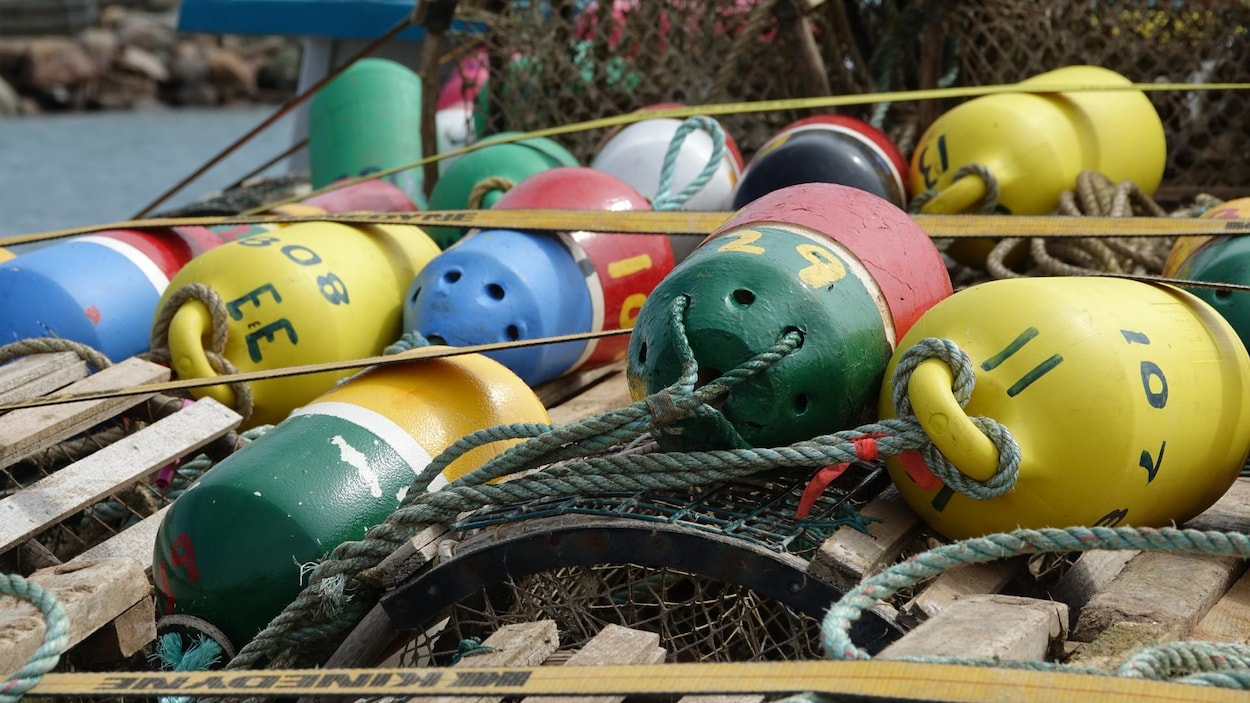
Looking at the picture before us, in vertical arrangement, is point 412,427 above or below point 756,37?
below

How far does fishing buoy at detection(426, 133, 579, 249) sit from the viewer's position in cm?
410

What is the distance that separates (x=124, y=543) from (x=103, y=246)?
118 cm

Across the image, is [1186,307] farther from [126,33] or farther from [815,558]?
[126,33]

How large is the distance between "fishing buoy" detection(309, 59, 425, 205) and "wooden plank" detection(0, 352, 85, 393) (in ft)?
8.23

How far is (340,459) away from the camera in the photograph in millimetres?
2326

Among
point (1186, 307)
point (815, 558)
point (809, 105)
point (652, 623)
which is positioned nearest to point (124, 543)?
point (652, 623)

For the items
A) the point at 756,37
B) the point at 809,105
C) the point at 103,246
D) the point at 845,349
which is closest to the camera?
the point at 845,349

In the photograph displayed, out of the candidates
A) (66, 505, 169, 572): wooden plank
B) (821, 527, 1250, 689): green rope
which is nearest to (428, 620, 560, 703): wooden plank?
(821, 527, 1250, 689): green rope

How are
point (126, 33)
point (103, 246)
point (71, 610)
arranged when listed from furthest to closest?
point (126, 33), point (103, 246), point (71, 610)

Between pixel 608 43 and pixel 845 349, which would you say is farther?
pixel 608 43

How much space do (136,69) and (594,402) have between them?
80.7ft

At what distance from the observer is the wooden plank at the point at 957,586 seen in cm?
183

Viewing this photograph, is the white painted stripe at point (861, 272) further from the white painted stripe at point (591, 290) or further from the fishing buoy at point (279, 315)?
the fishing buoy at point (279, 315)

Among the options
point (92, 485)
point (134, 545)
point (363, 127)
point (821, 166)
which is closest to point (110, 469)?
point (92, 485)
